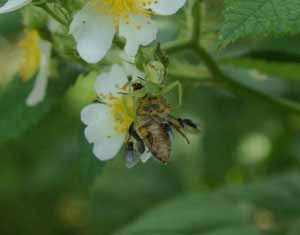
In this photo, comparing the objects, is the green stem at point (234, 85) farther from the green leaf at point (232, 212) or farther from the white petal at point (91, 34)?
the green leaf at point (232, 212)

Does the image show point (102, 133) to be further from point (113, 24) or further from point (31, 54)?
point (31, 54)

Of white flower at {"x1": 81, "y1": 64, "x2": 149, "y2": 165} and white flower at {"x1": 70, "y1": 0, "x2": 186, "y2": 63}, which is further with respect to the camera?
white flower at {"x1": 81, "y1": 64, "x2": 149, "y2": 165}

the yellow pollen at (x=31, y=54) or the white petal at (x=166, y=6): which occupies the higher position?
the yellow pollen at (x=31, y=54)

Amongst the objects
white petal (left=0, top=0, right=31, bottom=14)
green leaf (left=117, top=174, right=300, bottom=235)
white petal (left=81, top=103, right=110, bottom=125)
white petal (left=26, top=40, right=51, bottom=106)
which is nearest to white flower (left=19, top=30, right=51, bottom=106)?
white petal (left=26, top=40, right=51, bottom=106)

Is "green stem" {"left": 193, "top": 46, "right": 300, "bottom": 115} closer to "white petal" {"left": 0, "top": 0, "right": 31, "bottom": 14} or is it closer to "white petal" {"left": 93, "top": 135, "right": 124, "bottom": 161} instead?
"white petal" {"left": 93, "top": 135, "right": 124, "bottom": 161}

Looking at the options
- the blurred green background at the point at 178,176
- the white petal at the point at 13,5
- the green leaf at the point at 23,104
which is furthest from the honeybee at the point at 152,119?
the blurred green background at the point at 178,176

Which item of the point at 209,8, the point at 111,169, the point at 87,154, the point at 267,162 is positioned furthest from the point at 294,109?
the point at 111,169

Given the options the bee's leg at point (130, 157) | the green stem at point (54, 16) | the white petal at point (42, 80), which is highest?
the white petal at point (42, 80)

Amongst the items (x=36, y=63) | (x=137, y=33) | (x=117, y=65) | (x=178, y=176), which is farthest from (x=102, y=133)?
(x=178, y=176)
